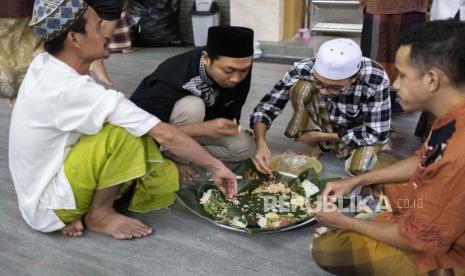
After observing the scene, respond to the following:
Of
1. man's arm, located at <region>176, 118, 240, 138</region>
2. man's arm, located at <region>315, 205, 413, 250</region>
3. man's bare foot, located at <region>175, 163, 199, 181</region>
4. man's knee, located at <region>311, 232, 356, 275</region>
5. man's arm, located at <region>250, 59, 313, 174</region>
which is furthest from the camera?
man's bare foot, located at <region>175, 163, 199, 181</region>

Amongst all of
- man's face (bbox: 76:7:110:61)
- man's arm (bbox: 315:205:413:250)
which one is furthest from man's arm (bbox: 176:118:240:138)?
man's arm (bbox: 315:205:413:250)

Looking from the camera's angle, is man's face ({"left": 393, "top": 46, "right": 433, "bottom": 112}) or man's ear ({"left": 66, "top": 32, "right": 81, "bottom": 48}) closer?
man's face ({"left": 393, "top": 46, "right": 433, "bottom": 112})

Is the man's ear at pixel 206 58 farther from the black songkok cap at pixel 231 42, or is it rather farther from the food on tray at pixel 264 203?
the food on tray at pixel 264 203

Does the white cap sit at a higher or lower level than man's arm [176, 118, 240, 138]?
higher

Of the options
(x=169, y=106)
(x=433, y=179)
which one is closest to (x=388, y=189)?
(x=433, y=179)

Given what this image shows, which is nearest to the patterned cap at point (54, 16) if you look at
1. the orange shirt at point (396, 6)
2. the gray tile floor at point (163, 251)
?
the gray tile floor at point (163, 251)

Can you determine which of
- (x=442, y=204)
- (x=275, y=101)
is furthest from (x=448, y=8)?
(x=442, y=204)

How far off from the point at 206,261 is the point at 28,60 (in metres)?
1.68

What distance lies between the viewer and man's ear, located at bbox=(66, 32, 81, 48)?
5.10ft

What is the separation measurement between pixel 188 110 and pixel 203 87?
0.11m

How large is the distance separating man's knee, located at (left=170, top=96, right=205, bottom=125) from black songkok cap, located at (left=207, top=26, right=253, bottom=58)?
0.85ft

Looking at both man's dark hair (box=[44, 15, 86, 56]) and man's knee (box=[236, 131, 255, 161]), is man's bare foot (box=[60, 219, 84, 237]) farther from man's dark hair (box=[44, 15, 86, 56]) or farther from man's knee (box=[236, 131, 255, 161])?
man's knee (box=[236, 131, 255, 161])

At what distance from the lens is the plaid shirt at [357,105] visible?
1949mm

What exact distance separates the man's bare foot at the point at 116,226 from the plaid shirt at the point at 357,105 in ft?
2.25
